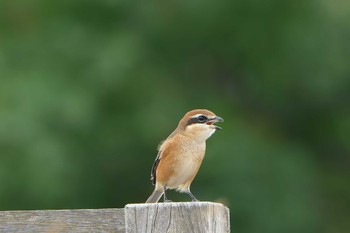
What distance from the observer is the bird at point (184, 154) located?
20.9ft

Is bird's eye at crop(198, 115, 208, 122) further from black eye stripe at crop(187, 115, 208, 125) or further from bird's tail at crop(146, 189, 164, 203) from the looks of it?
bird's tail at crop(146, 189, 164, 203)

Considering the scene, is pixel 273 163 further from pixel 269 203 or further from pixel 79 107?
pixel 79 107

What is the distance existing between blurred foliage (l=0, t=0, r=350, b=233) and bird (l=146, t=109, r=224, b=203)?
701 cm

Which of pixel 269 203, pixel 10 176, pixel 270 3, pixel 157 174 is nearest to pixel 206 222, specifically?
pixel 157 174

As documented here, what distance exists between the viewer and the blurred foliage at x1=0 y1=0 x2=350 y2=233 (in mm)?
14062

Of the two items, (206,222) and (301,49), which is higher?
(301,49)

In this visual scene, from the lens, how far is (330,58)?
15453 mm

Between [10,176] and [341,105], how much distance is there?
5.24 meters

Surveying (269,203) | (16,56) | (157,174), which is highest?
(16,56)

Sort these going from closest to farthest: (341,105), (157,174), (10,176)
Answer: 1. (157,174)
2. (10,176)
3. (341,105)

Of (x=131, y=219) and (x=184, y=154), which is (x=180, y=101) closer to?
(x=184, y=154)

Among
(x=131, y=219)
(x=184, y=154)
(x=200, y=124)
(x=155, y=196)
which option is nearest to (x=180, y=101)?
(x=155, y=196)

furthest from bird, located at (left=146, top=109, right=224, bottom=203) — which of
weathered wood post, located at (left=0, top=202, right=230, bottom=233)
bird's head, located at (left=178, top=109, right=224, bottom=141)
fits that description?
weathered wood post, located at (left=0, top=202, right=230, bottom=233)

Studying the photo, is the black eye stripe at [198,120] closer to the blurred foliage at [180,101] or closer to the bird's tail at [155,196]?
the bird's tail at [155,196]
